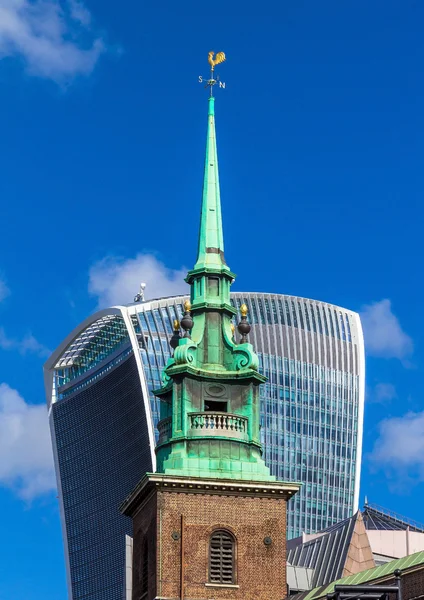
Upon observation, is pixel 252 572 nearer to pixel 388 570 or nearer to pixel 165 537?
pixel 165 537

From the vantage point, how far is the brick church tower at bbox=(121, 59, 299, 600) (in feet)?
209

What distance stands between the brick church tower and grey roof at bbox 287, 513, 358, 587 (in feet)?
53.7

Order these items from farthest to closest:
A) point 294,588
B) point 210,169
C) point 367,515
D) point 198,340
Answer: point 367,515, point 294,588, point 210,169, point 198,340

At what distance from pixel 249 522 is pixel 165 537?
367 cm

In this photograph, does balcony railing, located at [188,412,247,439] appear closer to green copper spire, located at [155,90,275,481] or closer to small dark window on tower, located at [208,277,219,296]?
green copper spire, located at [155,90,275,481]

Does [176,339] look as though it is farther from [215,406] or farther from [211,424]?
[211,424]

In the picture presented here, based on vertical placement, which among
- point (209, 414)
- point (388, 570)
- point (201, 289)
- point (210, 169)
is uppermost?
point (210, 169)

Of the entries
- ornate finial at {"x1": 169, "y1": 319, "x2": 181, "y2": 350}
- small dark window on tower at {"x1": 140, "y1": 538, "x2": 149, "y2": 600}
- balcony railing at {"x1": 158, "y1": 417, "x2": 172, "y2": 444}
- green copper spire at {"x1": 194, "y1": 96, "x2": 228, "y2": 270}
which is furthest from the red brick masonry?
green copper spire at {"x1": 194, "y1": 96, "x2": 228, "y2": 270}

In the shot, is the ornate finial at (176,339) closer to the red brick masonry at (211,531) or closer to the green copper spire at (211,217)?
the green copper spire at (211,217)

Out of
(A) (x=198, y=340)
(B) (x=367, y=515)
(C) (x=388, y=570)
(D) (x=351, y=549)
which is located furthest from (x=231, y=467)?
(B) (x=367, y=515)

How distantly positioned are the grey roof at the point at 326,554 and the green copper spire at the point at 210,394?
17.0 meters

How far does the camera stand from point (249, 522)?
2542 inches

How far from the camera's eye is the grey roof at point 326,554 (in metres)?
82.0

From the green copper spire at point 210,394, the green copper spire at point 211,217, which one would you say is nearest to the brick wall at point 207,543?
the green copper spire at point 210,394
